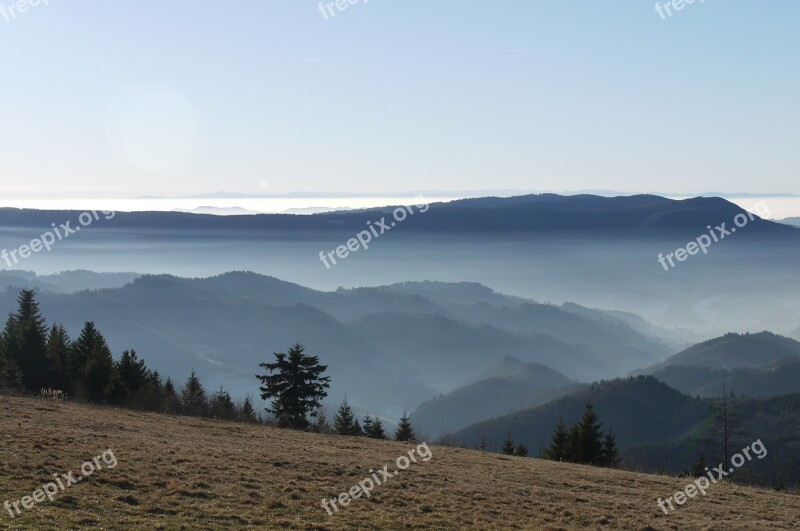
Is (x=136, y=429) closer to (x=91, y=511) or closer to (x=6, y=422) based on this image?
(x=6, y=422)

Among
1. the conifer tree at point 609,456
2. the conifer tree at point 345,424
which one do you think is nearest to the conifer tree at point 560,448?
→ the conifer tree at point 609,456

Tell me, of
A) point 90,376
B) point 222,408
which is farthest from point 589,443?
point 90,376

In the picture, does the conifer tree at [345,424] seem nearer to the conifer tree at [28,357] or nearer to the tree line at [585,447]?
the tree line at [585,447]

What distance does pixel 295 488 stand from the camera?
23156mm

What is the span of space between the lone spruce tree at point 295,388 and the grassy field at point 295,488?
16786mm

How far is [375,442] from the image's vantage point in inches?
1614

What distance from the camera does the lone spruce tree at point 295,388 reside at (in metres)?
53.7

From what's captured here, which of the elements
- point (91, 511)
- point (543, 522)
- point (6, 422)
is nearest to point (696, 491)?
point (543, 522)

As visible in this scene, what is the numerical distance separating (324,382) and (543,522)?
118 feet

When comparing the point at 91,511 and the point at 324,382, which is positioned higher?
the point at 324,382

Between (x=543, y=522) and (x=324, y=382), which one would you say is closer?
(x=543, y=522)

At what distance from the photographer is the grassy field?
1877 centimetres

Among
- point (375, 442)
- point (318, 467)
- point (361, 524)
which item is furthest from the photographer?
point (375, 442)

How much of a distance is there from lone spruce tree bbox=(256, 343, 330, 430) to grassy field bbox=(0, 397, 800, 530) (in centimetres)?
1679
